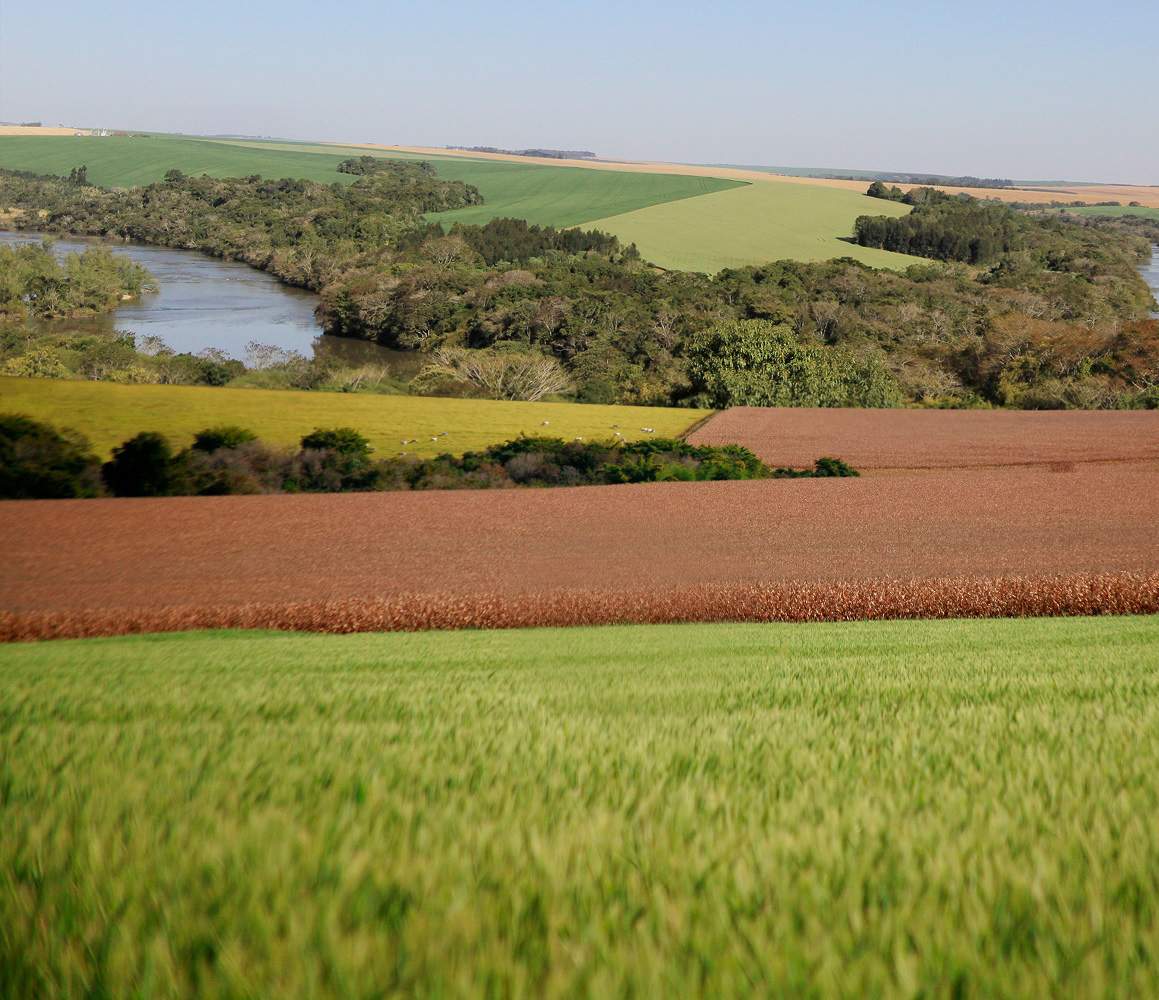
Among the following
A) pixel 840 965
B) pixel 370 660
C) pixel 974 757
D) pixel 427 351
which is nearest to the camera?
pixel 840 965

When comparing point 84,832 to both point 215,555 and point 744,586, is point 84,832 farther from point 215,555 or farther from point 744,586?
point 215,555

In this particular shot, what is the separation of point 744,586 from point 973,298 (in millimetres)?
65035

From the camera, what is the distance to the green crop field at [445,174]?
279 ft

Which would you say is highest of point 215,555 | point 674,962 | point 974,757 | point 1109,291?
point 1109,291

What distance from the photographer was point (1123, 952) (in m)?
1.50

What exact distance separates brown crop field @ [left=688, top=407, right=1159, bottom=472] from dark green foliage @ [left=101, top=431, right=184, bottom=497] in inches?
635

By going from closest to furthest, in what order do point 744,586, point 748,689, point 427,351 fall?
point 748,689 < point 744,586 < point 427,351

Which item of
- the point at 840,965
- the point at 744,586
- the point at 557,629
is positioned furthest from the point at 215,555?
the point at 840,965

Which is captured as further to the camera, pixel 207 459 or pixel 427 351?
pixel 427 351

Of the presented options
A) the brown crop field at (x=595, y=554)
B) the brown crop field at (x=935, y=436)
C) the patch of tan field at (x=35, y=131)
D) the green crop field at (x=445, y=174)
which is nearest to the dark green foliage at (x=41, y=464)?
the brown crop field at (x=595, y=554)

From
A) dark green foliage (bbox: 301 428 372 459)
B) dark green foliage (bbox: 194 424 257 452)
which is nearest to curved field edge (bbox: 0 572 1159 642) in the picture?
dark green foliage (bbox: 194 424 257 452)

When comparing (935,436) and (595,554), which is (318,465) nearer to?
(595,554)

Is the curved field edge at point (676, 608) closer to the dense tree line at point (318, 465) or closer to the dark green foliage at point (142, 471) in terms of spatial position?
the dark green foliage at point (142, 471)

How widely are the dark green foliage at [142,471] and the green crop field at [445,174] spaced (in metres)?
60.9
